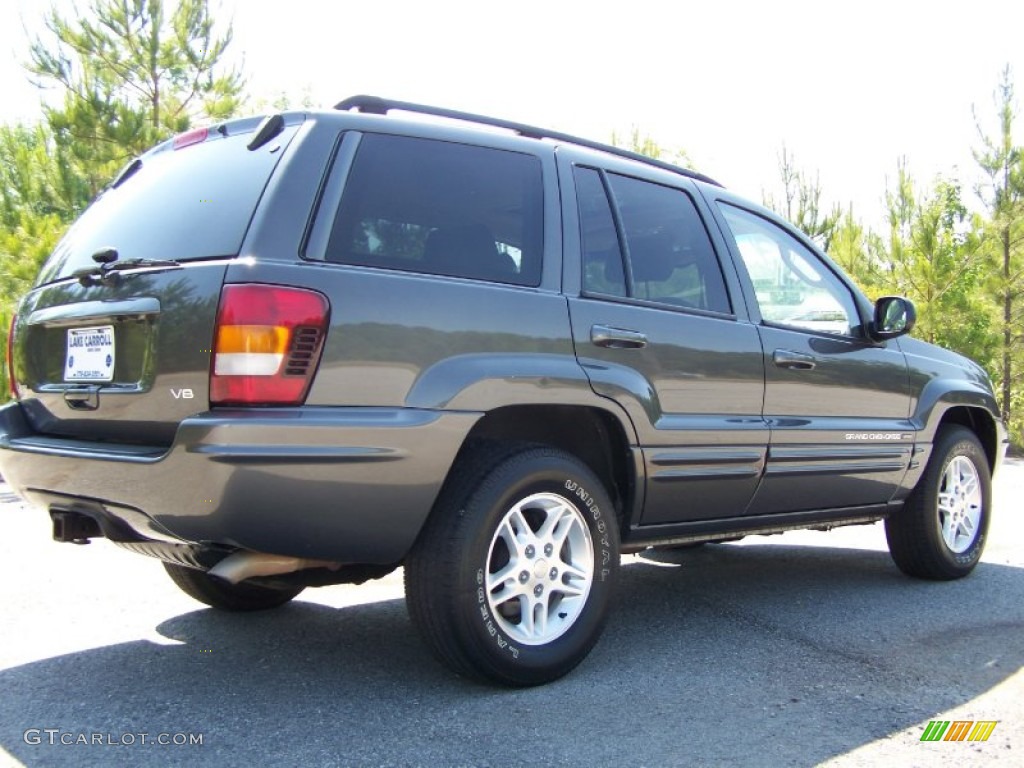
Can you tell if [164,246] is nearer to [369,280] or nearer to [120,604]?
[369,280]

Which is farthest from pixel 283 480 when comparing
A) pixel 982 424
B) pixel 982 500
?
pixel 982 424

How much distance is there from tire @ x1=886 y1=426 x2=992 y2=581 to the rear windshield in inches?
143

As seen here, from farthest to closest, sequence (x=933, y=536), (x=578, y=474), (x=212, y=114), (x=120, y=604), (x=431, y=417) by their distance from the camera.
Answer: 1. (x=212, y=114)
2. (x=933, y=536)
3. (x=120, y=604)
4. (x=578, y=474)
5. (x=431, y=417)

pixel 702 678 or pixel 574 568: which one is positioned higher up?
pixel 574 568

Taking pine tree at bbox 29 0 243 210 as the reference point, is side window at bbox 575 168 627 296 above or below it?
below

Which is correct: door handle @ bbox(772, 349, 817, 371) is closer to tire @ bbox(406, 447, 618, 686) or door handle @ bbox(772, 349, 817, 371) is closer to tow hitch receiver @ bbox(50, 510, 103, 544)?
tire @ bbox(406, 447, 618, 686)

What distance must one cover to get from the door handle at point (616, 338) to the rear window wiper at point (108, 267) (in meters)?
1.38

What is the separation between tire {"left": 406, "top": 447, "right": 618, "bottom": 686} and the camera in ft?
9.77

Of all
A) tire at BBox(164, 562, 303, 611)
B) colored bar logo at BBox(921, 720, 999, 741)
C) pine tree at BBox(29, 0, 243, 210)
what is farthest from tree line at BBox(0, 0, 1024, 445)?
colored bar logo at BBox(921, 720, 999, 741)

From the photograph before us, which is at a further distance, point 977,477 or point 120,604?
point 977,477

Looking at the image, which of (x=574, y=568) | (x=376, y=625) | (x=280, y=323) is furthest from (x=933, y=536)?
(x=280, y=323)

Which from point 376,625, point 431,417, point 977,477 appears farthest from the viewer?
point 977,477

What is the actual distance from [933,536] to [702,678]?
7.09 ft

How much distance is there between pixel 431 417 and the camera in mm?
2883
